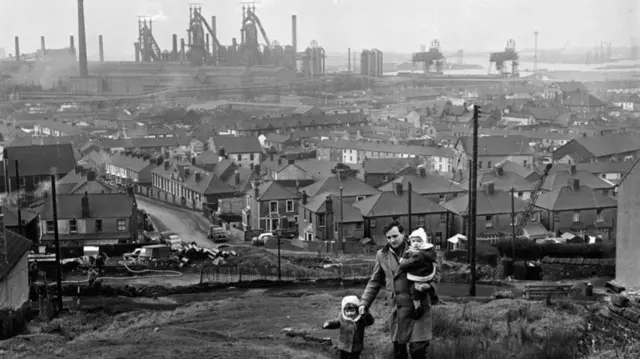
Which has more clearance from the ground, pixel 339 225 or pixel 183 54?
pixel 183 54

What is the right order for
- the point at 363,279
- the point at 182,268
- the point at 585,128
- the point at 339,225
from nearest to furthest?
the point at 363,279
the point at 182,268
the point at 339,225
the point at 585,128

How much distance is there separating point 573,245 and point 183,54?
230ft

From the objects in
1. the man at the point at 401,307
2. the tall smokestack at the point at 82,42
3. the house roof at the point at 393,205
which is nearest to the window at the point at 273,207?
the house roof at the point at 393,205

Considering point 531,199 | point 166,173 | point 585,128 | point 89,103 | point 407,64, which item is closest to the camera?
point 531,199

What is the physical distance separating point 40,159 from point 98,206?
26.1 feet

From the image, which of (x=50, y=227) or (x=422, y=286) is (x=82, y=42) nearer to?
(x=50, y=227)

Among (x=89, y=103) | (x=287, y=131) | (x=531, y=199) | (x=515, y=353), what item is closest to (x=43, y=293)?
(x=515, y=353)

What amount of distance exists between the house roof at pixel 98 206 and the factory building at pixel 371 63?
229ft

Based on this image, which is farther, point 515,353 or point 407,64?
point 407,64

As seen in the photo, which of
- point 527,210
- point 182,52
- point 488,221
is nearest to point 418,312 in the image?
point 488,221

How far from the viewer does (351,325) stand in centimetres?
435

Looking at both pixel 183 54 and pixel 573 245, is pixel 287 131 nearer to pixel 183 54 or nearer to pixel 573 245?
pixel 573 245

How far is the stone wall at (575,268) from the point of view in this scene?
548 inches

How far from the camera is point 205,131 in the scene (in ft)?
151
